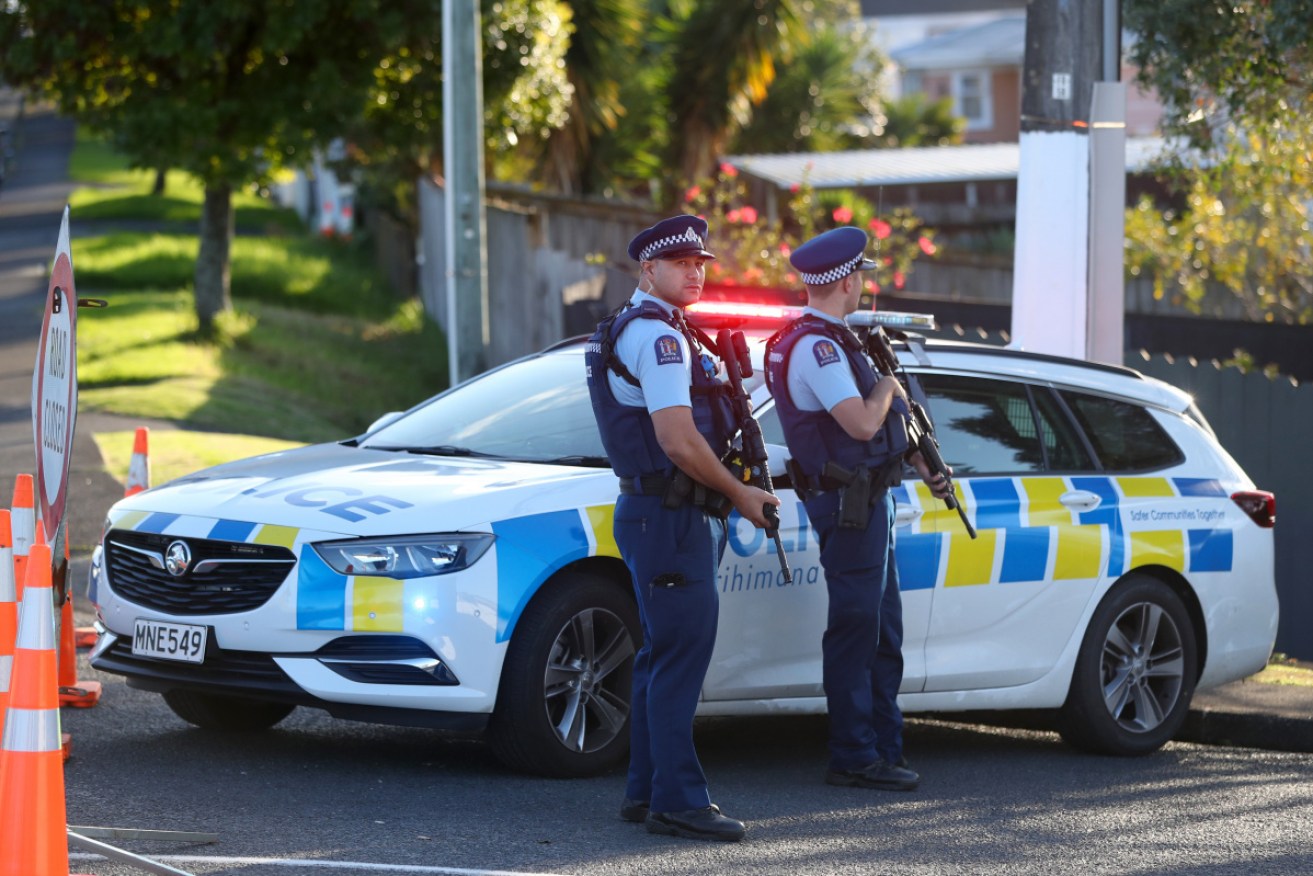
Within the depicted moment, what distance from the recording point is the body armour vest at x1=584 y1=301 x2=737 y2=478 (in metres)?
5.54

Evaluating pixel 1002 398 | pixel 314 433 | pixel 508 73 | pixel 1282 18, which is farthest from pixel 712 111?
pixel 1002 398

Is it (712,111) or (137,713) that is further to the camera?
(712,111)

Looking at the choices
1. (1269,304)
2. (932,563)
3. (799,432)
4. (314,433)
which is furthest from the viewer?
(314,433)

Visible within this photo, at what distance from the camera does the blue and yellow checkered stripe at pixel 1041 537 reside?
6.90 m

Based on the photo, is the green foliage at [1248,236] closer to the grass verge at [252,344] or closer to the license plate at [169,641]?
the grass verge at [252,344]

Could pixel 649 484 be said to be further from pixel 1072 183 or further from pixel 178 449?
pixel 178 449

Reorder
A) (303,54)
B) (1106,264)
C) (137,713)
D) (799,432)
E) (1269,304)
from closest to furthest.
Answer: (799,432)
(137,713)
(1106,264)
(1269,304)
(303,54)

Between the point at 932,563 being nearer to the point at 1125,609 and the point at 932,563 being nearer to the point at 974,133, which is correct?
the point at 1125,609

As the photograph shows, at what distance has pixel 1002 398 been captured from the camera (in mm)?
7320

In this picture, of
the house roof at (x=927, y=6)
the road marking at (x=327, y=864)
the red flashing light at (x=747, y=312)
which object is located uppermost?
the house roof at (x=927, y=6)

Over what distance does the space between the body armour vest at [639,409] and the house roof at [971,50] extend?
169ft

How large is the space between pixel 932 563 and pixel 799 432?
0.96m

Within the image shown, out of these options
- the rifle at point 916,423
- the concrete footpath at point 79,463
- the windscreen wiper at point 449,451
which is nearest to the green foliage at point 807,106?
the concrete footpath at point 79,463

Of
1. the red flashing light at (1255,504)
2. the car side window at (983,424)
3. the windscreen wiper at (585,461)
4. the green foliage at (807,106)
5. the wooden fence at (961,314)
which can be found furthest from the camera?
the green foliage at (807,106)
